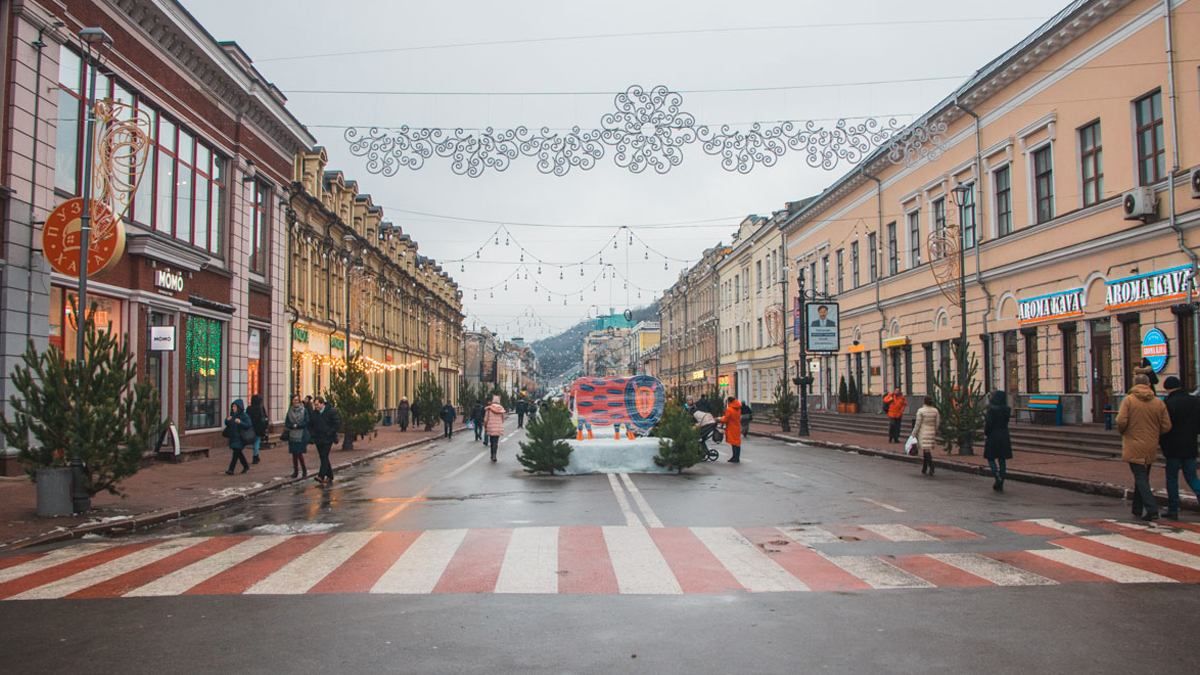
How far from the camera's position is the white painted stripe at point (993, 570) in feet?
26.9

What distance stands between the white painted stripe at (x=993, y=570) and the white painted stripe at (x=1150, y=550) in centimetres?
167

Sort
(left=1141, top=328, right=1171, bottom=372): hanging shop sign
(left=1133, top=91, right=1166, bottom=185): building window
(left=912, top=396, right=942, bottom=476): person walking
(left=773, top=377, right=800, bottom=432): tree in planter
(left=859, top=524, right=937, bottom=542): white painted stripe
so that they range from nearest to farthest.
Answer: (left=859, top=524, right=937, bottom=542): white painted stripe → (left=912, top=396, right=942, bottom=476): person walking → (left=1141, top=328, right=1171, bottom=372): hanging shop sign → (left=1133, top=91, right=1166, bottom=185): building window → (left=773, top=377, right=800, bottom=432): tree in planter

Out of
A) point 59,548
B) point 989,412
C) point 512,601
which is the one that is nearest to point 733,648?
point 512,601

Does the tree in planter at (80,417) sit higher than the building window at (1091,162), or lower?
lower

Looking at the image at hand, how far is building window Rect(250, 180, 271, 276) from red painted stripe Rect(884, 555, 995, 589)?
26.9 meters

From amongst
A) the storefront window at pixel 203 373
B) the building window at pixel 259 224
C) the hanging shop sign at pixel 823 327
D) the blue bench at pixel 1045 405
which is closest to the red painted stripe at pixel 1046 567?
the blue bench at pixel 1045 405

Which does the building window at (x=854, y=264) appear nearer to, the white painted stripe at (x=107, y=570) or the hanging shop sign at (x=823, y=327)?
the hanging shop sign at (x=823, y=327)

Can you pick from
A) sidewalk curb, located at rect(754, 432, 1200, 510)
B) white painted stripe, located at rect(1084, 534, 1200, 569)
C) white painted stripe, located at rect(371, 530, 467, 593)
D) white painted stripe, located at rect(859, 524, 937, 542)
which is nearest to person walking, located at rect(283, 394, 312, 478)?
white painted stripe, located at rect(371, 530, 467, 593)

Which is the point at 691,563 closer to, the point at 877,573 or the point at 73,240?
the point at 877,573

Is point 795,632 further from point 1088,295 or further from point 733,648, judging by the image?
point 1088,295

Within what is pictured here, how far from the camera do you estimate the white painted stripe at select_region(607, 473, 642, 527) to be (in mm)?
12234

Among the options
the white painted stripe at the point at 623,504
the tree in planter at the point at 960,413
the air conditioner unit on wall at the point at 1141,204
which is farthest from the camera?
the tree in planter at the point at 960,413

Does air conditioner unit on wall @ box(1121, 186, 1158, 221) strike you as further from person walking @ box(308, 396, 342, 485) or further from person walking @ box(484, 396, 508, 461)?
person walking @ box(308, 396, 342, 485)

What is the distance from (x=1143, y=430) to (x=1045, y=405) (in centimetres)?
1551
